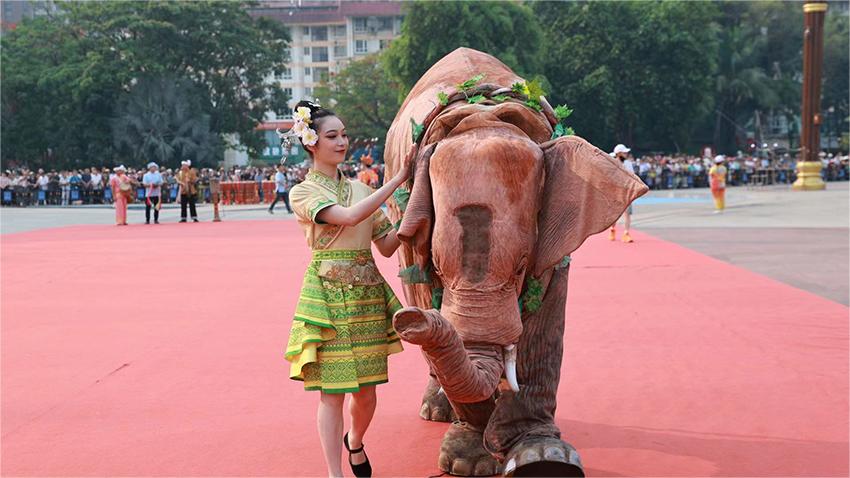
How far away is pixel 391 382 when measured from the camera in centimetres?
661

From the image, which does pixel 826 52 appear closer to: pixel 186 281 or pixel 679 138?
pixel 679 138

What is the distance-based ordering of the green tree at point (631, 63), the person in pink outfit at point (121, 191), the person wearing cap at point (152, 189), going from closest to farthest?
1. the person in pink outfit at point (121, 191)
2. the person wearing cap at point (152, 189)
3. the green tree at point (631, 63)

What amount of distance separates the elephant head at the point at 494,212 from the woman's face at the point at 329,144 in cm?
36

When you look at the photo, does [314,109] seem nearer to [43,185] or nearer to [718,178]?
[718,178]

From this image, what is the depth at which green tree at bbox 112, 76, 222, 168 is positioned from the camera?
47062 millimetres

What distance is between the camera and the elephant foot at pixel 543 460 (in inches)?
170

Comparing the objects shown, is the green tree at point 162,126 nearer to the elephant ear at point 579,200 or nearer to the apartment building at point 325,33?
the apartment building at point 325,33

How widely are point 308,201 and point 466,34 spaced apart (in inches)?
1557

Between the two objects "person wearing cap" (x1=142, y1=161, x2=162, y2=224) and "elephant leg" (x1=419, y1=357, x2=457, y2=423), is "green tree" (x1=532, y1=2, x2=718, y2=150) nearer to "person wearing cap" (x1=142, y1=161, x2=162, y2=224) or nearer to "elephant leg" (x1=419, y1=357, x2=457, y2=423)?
"person wearing cap" (x1=142, y1=161, x2=162, y2=224)

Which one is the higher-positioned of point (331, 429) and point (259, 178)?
point (259, 178)

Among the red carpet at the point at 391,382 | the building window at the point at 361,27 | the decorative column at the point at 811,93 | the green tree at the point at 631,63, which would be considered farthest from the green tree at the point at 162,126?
the building window at the point at 361,27

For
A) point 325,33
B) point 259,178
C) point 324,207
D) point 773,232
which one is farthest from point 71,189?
point 325,33

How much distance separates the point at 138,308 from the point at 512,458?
6313mm

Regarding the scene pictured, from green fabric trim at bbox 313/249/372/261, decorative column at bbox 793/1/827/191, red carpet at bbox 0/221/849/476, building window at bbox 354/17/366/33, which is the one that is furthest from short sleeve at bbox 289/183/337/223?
building window at bbox 354/17/366/33
